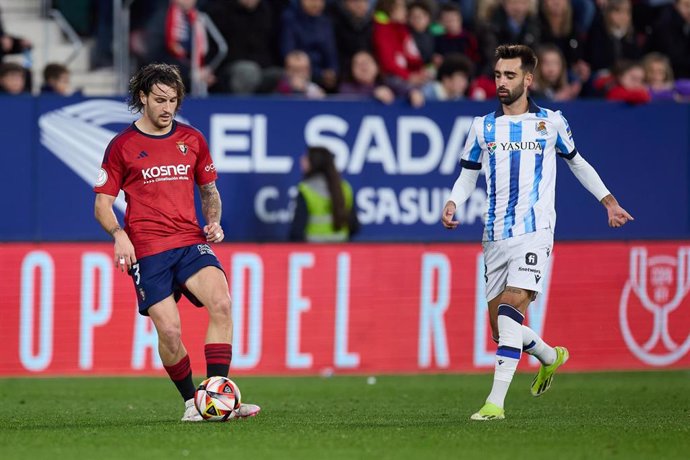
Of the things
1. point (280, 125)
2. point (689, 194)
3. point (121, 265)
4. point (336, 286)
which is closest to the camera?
point (121, 265)

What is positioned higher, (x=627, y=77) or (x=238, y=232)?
(x=627, y=77)

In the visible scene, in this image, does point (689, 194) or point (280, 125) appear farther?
point (689, 194)

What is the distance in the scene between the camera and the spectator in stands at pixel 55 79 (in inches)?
615

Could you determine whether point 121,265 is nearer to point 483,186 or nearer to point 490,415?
point 490,415

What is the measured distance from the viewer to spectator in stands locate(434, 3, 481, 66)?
58.6ft

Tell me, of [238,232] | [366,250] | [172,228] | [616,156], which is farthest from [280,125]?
[172,228]

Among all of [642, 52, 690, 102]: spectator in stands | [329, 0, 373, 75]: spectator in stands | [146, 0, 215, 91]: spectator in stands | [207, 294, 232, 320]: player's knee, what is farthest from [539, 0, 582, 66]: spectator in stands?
[207, 294, 232, 320]: player's knee

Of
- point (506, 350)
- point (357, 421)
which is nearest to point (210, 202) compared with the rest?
point (357, 421)

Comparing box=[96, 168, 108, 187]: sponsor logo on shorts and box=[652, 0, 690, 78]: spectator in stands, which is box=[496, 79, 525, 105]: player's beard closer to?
box=[96, 168, 108, 187]: sponsor logo on shorts

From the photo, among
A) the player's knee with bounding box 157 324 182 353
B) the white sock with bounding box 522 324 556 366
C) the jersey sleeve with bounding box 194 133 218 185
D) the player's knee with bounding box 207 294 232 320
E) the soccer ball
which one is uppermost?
the jersey sleeve with bounding box 194 133 218 185

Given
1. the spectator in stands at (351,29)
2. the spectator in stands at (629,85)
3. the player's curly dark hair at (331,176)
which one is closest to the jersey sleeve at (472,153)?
the player's curly dark hair at (331,176)

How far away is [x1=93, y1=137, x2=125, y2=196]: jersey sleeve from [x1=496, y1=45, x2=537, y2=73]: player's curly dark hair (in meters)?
2.65

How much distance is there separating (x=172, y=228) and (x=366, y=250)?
5.38 metres

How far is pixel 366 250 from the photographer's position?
14.7 metres
